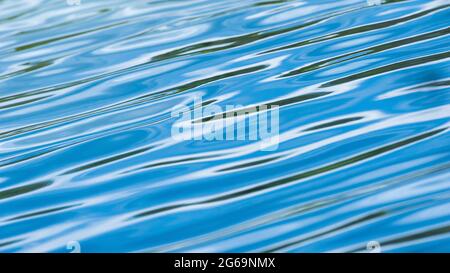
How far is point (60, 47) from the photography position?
358 centimetres

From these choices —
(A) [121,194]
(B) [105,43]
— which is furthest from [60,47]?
(A) [121,194]

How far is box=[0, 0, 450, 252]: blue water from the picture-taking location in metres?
2.12

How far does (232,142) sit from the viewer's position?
Result: 2.57m

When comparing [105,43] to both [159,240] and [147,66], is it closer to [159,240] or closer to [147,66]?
[147,66]

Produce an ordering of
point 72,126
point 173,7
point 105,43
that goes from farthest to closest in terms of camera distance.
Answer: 1. point 173,7
2. point 105,43
3. point 72,126

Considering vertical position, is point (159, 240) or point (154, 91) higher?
point (154, 91)

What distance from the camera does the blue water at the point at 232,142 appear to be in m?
2.12

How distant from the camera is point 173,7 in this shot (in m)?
3.95
